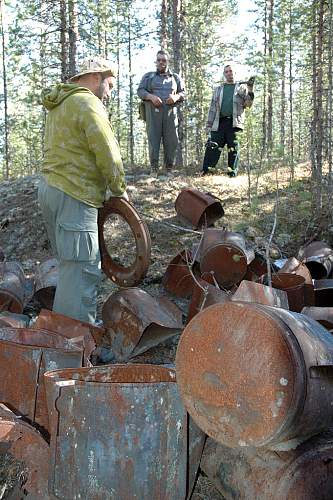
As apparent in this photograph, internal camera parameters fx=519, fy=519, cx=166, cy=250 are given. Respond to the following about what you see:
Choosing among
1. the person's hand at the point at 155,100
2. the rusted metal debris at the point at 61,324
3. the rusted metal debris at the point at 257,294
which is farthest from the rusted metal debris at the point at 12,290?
the person's hand at the point at 155,100

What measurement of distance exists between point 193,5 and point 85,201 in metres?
19.3

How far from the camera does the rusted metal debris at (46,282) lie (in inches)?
178

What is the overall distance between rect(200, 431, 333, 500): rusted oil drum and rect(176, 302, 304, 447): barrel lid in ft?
0.51

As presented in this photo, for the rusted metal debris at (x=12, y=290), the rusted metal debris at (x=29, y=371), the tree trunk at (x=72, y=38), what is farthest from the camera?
the tree trunk at (x=72, y=38)

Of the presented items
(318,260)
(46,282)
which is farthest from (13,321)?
(318,260)

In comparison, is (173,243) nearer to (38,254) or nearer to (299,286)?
(38,254)

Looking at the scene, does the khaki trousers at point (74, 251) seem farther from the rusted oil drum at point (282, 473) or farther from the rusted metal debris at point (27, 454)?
the rusted oil drum at point (282, 473)

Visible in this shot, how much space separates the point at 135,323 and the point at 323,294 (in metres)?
1.61

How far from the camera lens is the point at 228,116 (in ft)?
26.5

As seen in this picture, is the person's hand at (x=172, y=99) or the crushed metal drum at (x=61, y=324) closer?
the crushed metal drum at (x=61, y=324)

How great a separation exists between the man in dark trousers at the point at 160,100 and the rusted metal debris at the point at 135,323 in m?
4.63

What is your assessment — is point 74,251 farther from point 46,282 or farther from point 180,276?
point 180,276

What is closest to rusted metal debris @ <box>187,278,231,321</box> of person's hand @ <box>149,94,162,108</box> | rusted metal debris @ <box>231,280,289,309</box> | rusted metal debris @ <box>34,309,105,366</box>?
rusted metal debris @ <box>231,280,289,309</box>

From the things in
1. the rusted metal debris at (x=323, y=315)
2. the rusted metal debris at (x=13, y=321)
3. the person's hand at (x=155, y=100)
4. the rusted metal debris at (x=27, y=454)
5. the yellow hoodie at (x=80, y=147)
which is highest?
the person's hand at (x=155, y=100)
